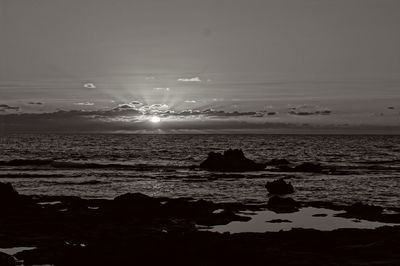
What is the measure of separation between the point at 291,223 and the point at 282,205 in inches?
296

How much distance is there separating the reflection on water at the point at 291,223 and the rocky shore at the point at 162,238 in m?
1.25

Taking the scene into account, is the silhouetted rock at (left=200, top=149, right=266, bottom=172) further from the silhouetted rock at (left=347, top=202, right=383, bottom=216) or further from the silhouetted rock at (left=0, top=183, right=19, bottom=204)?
the silhouetted rock at (left=0, top=183, right=19, bottom=204)

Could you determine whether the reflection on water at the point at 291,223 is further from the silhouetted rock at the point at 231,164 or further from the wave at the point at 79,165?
the wave at the point at 79,165

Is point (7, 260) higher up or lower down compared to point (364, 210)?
higher up

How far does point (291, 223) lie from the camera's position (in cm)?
3197

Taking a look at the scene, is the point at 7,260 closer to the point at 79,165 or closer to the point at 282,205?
the point at 282,205

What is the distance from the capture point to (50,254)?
22.5 metres

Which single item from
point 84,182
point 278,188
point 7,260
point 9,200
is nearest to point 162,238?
point 7,260

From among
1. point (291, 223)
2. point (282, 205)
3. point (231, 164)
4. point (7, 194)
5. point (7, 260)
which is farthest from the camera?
point (231, 164)

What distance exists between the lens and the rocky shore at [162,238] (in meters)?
20.2

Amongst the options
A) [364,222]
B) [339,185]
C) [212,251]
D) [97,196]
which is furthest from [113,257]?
[339,185]

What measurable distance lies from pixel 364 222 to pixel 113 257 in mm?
17861

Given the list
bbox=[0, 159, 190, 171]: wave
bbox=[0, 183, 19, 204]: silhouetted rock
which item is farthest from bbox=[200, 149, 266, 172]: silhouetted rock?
bbox=[0, 183, 19, 204]: silhouetted rock

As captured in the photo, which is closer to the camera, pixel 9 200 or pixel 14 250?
pixel 14 250
